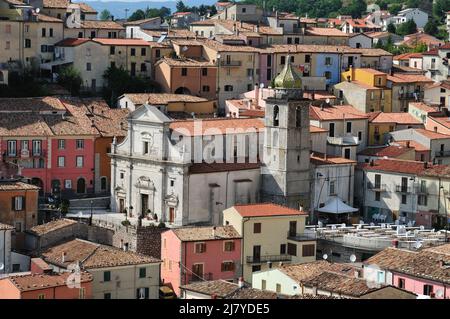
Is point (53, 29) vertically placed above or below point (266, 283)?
above

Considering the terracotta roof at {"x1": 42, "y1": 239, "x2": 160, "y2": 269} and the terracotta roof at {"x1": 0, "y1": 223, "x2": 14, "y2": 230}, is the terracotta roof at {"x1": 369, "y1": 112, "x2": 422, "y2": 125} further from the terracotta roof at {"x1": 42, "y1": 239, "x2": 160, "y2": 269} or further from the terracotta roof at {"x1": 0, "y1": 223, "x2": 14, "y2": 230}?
the terracotta roof at {"x1": 0, "y1": 223, "x2": 14, "y2": 230}

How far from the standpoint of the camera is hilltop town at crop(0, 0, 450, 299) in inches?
1202

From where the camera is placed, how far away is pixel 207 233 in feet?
114

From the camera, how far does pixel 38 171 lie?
4472 cm

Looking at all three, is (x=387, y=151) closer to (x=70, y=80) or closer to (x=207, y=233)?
(x=70, y=80)

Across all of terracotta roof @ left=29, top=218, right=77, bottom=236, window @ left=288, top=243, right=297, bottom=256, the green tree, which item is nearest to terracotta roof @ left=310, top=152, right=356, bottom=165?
window @ left=288, top=243, right=297, bottom=256

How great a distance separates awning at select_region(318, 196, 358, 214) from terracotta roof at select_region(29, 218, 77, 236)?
10667 mm

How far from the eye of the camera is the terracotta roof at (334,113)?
49.2 metres

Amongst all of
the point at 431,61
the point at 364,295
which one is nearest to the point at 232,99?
the point at 431,61

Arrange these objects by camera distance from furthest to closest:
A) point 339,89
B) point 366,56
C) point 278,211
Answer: point 366,56 → point 339,89 → point 278,211

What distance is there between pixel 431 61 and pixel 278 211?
32604 millimetres

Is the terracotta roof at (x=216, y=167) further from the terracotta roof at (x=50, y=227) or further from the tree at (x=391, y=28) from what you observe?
the tree at (x=391, y=28)

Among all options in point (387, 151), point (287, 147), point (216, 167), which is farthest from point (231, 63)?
point (216, 167)
